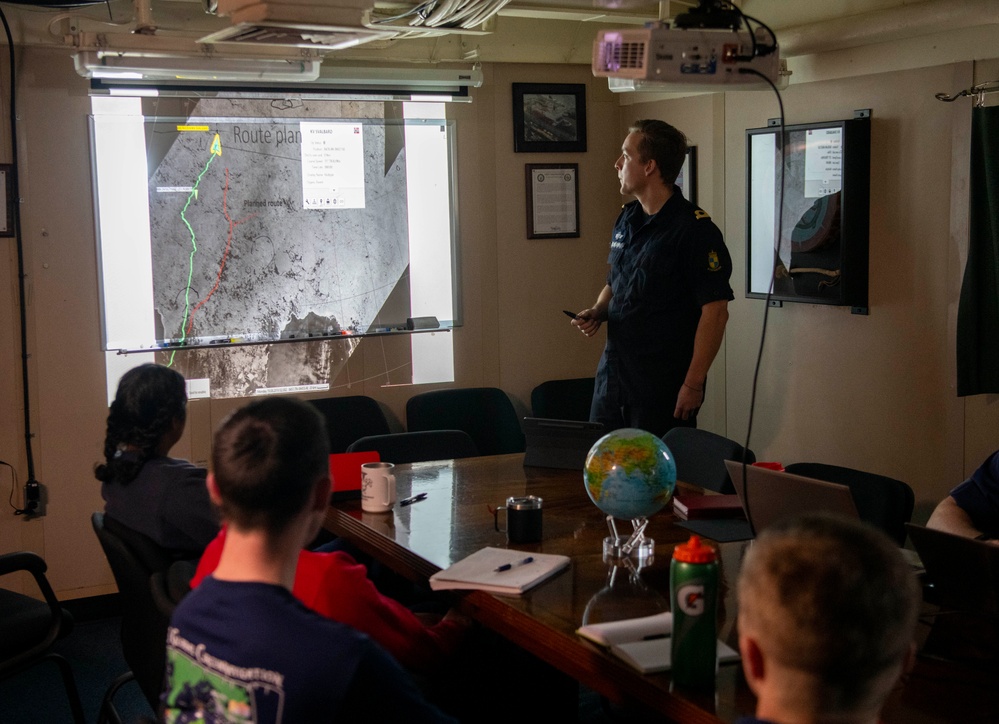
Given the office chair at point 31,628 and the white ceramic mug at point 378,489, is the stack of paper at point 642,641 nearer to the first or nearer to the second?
the white ceramic mug at point 378,489

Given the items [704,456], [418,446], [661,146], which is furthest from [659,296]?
[418,446]

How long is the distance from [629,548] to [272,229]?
289 cm

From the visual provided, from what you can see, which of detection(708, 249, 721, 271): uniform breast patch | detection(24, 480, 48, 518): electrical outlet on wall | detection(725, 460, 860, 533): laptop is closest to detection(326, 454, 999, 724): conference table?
detection(725, 460, 860, 533): laptop

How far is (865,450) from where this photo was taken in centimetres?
438

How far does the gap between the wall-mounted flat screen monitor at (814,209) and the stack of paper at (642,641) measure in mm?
2378

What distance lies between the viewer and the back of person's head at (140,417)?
2838 millimetres

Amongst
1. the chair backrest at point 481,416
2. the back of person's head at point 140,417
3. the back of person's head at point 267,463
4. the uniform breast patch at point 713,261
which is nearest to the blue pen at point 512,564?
the back of person's head at point 267,463

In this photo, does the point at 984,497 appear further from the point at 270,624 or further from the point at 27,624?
the point at 27,624

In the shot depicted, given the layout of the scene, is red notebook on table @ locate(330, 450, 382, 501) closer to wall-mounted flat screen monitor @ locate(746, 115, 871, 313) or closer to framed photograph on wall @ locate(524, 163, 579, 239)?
wall-mounted flat screen monitor @ locate(746, 115, 871, 313)

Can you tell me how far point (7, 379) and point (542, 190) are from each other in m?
2.66

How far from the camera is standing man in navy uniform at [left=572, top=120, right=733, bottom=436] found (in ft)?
13.1

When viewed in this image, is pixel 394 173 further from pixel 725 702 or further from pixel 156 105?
pixel 725 702

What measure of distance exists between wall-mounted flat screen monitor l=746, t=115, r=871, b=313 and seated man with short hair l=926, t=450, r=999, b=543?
1.52 meters

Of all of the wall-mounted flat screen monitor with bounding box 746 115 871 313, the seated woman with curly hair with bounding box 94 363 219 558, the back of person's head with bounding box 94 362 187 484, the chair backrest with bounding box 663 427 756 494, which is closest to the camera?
the seated woman with curly hair with bounding box 94 363 219 558
